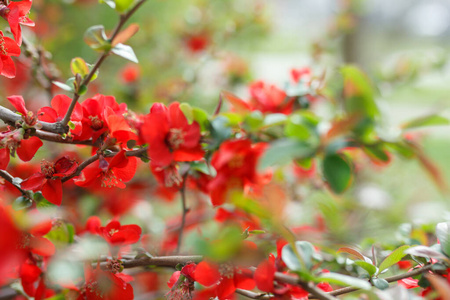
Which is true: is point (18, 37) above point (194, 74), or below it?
above

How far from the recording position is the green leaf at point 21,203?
1.23ft

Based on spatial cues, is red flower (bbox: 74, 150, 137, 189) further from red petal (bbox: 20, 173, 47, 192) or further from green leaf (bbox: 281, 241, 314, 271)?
green leaf (bbox: 281, 241, 314, 271)

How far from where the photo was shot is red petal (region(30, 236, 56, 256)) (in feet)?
1.22

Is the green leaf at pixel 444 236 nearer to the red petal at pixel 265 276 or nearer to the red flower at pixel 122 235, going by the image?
the red petal at pixel 265 276

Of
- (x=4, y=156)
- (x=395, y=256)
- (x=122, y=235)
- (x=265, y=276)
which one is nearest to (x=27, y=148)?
(x=4, y=156)

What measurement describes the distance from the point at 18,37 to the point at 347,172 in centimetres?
35

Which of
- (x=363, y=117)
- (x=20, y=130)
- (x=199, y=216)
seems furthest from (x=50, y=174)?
(x=199, y=216)

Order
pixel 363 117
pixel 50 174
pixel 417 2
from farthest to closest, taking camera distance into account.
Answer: pixel 417 2 → pixel 50 174 → pixel 363 117

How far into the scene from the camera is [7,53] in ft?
1.30

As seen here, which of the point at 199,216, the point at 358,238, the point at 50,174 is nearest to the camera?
the point at 50,174

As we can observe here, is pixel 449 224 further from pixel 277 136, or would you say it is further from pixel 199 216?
pixel 199 216

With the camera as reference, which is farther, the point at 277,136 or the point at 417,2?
the point at 417,2

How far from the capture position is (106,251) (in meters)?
0.42

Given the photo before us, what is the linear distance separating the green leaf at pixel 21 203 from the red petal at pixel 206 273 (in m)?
0.18
